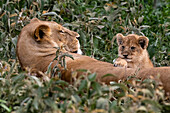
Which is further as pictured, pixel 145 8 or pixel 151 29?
pixel 145 8

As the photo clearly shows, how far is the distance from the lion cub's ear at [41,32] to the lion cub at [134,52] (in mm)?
1218

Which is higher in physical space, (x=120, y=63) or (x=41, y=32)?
(x=41, y=32)

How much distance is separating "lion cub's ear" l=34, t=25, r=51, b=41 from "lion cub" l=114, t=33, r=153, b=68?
4.00ft

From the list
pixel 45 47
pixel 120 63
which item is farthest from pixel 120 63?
pixel 45 47

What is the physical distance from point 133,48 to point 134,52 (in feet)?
0.27

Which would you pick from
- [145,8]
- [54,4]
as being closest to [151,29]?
[145,8]

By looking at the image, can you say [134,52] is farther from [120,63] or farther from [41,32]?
[41,32]

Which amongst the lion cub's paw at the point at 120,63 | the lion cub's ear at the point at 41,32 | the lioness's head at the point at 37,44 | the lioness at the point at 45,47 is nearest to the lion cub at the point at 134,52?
the lion cub's paw at the point at 120,63

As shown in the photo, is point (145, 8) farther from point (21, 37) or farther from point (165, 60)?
point (21, 37)

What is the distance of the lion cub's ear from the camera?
15.3ft

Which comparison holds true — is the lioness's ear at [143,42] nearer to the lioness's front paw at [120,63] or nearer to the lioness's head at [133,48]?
the lioness's head at [133,48]

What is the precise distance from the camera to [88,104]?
2625mm

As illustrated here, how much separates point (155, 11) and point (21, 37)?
4.03 m

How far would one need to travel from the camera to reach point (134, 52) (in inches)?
217
